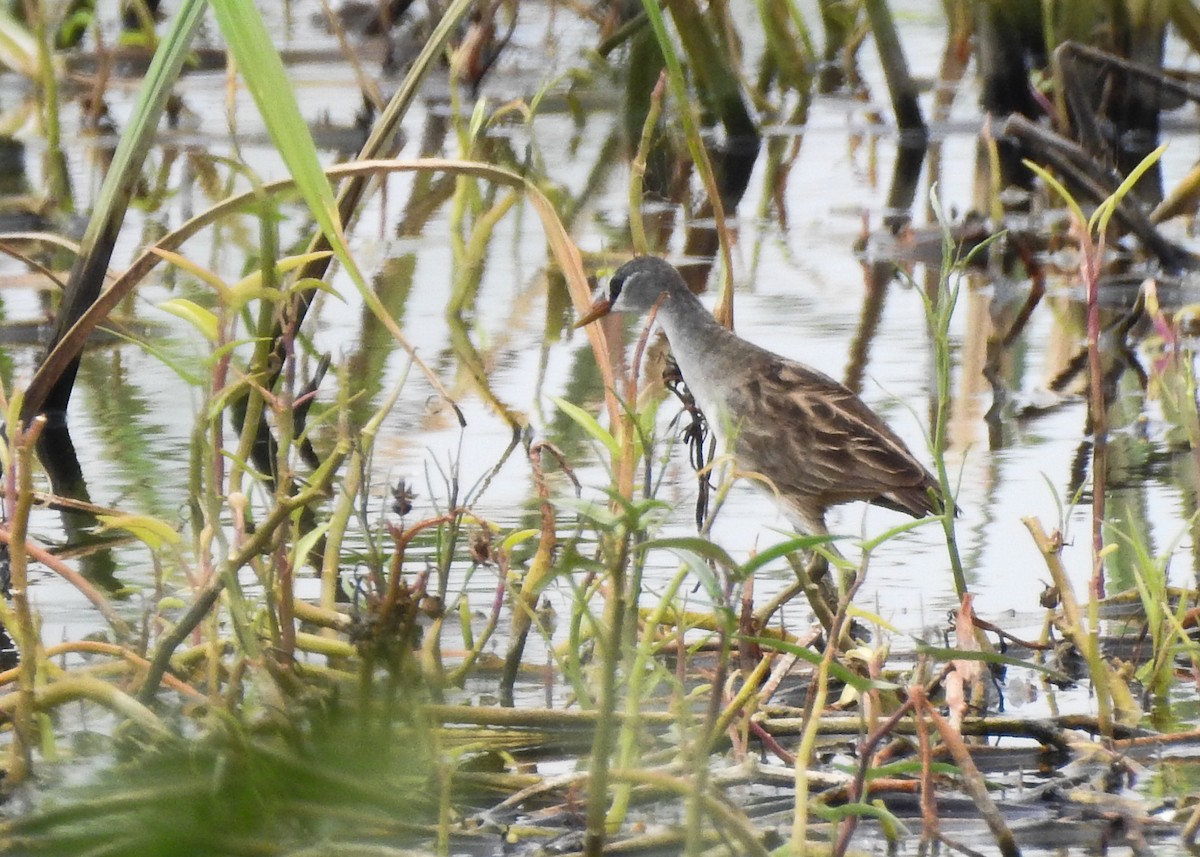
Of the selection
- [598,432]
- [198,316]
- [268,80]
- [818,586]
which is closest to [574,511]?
[598,432]

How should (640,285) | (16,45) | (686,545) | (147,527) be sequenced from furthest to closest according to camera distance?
(16,45) → (640,285) → (147,527) → (686,545)

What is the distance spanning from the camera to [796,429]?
3408 millimetres

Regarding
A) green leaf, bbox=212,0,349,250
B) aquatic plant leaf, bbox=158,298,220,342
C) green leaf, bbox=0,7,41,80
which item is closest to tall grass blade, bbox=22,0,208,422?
aquatic plant leaf, bbox=158,298,220,342

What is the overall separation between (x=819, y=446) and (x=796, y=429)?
0.07 m

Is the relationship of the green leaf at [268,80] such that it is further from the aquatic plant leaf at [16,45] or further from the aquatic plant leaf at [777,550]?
the aquatic plant leaf at [16,45]

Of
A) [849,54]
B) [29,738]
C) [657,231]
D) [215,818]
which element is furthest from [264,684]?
[849,54]

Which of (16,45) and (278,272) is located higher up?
(16,45)

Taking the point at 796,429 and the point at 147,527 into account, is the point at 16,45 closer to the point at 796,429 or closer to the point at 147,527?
the point at 796,429

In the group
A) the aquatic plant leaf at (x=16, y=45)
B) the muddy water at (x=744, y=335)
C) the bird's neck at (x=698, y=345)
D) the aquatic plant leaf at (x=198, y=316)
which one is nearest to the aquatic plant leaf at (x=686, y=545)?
the muddy water at (x=744, y=335)

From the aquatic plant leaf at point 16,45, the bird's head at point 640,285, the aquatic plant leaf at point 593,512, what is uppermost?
the aquatic plant leaf at point 16,45

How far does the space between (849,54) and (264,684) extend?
790cm

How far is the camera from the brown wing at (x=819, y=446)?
3.30m

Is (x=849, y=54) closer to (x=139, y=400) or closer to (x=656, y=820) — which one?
(x=139, y=400)

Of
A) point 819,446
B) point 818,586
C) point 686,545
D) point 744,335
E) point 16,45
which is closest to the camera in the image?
point 686,545
